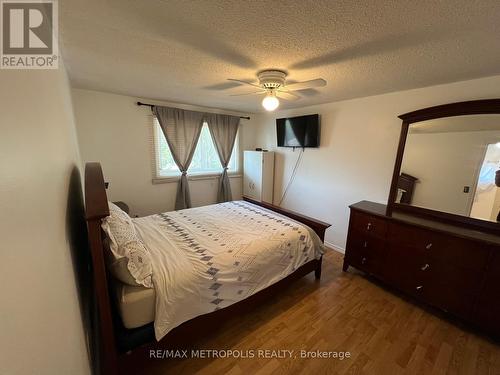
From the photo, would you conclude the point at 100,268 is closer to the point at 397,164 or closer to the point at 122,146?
the point at 122,146

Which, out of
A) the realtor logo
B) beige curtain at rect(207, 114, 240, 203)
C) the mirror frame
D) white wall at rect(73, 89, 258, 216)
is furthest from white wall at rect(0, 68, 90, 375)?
beige curtain at rect(207, 114, 240, 203)

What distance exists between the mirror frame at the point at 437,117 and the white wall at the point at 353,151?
20cm

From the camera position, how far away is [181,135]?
3.45m

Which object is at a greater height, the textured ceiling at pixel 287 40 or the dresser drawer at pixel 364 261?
the textured ceiling at pixel 287 40

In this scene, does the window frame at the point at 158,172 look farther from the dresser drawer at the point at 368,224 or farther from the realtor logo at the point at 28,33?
the dresser drawer at the point at 368,224

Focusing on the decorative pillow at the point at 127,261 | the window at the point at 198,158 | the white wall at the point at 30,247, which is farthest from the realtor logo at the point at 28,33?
the window at the point at 198,158

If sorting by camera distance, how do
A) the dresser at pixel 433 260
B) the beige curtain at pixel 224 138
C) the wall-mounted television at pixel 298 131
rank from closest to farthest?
the dresser at pixel 433 260
the wall-mounted television at pixel 298 131
the beige curtain at pixel 224 138

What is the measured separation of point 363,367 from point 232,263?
1218 millimetres

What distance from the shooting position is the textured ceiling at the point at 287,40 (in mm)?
1024

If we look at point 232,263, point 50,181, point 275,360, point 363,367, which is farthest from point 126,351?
point 363,367

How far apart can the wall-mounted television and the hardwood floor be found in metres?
2.26

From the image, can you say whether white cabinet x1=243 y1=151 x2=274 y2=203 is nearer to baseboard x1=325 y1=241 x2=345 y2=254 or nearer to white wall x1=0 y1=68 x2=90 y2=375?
baseboard x1=325 y1=241 x2=345 y2=254

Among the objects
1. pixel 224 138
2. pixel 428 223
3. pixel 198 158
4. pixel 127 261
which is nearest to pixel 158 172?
pixel 198 158

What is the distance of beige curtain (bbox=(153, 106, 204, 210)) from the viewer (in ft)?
10.8
